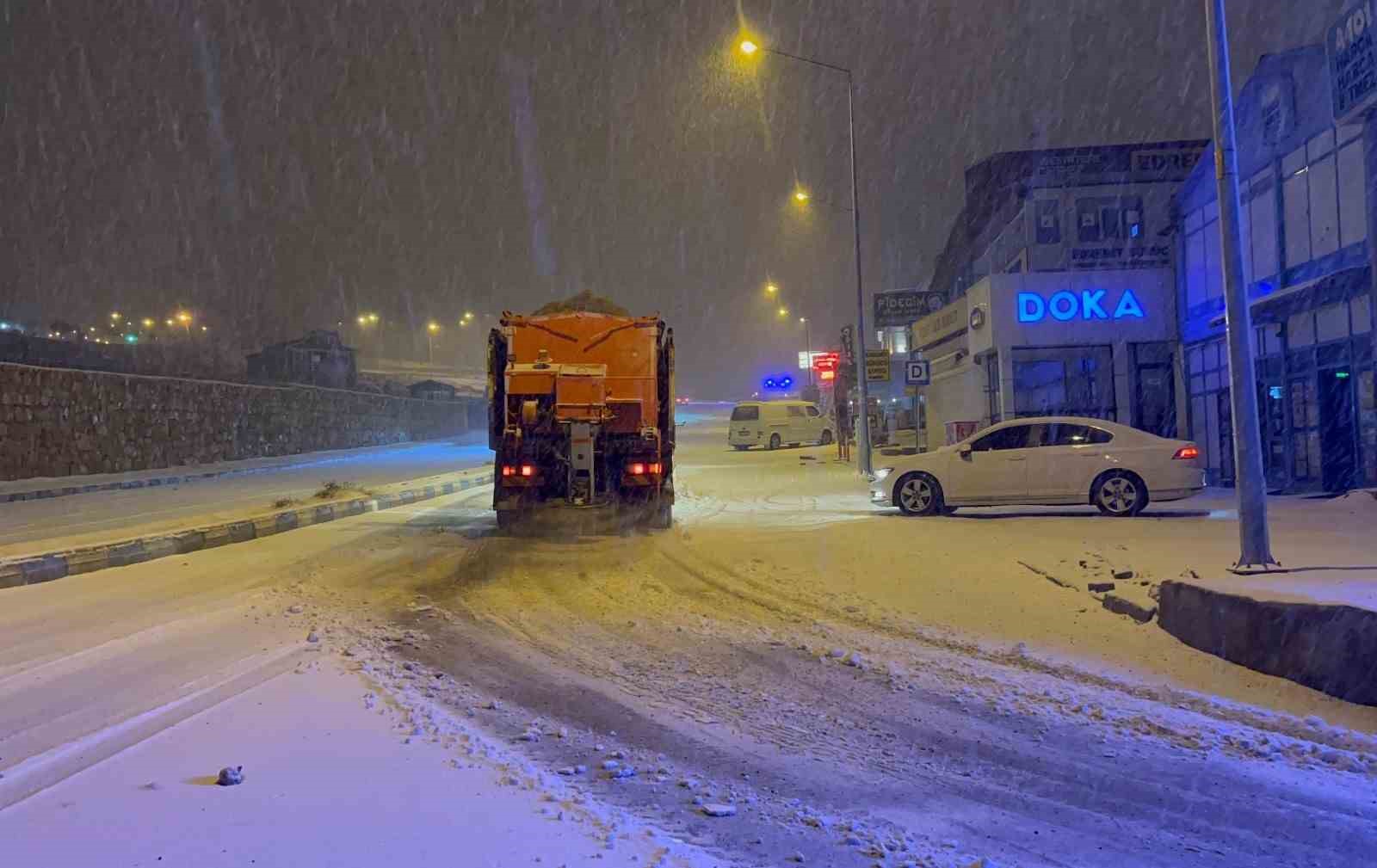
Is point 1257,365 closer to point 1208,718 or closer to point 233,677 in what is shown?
point 1208,718

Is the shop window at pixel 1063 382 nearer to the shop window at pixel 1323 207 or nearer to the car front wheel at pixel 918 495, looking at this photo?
the shop window at pixel 1323 207

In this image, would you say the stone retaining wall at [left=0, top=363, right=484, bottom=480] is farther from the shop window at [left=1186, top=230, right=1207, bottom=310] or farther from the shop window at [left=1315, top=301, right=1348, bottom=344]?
the shop window at [left=1315, top=301, right=1348, bottom=344]

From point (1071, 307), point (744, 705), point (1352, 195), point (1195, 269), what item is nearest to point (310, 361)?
point (1071, 307)

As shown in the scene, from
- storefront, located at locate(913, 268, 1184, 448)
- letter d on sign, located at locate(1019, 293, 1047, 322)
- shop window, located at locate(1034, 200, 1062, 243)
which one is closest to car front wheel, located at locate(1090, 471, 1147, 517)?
storefront, located at locate(913, 268, 1184, 448)

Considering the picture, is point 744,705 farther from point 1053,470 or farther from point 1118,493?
point 1118,493

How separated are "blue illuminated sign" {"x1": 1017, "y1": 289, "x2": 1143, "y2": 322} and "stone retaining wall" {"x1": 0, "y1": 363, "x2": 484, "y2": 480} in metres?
25.3

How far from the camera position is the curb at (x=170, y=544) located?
10477 mm

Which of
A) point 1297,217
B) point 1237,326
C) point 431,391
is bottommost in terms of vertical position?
Result: point 1237,326

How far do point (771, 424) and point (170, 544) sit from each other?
31974 mm

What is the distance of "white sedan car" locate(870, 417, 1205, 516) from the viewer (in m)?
13.7

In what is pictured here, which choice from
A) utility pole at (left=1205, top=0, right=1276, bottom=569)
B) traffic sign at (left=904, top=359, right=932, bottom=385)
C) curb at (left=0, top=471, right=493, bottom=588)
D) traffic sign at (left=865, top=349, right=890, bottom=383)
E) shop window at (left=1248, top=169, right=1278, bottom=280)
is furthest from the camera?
traffic sign at (left=865, top=349, right=890, bottom=383)

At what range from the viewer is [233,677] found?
6.18 metres

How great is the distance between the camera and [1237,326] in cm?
852

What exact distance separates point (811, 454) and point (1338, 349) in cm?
2264
